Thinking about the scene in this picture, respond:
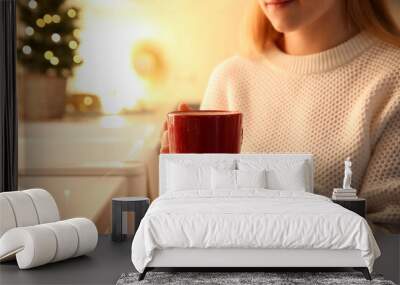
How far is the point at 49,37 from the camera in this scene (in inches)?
221

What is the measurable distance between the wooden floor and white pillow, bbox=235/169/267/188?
85 cm

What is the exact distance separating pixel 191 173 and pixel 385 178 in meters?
1.38

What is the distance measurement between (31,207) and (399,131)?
251cm

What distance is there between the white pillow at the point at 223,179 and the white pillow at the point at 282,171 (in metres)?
0.14

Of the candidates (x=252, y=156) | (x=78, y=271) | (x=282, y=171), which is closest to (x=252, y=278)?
(x=78, y=271)

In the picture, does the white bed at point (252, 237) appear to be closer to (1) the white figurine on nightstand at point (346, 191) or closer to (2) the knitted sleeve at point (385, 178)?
(1) the white figurine on nightstand at point (346, 191)

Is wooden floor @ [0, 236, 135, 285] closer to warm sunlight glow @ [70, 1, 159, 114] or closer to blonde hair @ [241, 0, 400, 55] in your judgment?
warm sunlight glow @ [70, 1, 159, 114]

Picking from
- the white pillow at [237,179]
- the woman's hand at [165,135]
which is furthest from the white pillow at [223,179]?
the woman's hand at [165,135]

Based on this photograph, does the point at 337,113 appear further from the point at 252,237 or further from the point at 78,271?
the point at 78,271

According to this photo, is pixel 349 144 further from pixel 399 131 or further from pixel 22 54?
pixel 22 54

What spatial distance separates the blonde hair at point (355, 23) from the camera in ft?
16.8

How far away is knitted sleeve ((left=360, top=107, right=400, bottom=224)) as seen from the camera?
4941 millimetres

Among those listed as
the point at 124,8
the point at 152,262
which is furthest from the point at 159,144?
the point at 152,262

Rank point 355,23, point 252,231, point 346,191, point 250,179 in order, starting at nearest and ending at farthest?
point 252,231 → point 250,179 → point 346,191 → point 355,23
